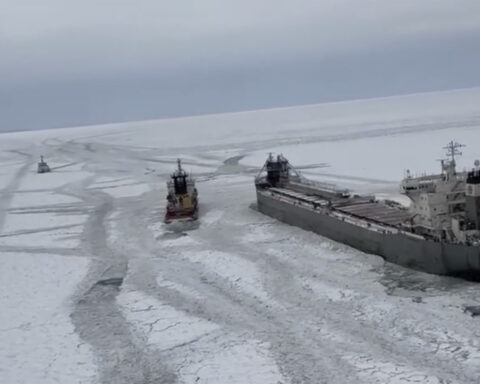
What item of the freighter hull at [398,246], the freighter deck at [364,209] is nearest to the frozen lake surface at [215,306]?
the freighter hull at [398,246]

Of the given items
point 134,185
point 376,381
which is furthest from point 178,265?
point 134,185

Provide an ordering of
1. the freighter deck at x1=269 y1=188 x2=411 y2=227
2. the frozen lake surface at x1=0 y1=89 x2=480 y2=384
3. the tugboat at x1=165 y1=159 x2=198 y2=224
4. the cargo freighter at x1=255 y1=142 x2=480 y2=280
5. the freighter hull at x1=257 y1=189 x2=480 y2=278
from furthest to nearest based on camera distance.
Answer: the tugboat at x1=165 y1=159 x2=198 y2=224 → the freighter deck at x1=269 y1=188 x2=411 y2=227 → the cargo freighter at x1=255 y1=142 x2=480 y2=280 → the freighter hull at x1=257 y1=189 x2=480 y2=278 → the frozen lake surface at x1=0 y1=89 x2=480 y2=384

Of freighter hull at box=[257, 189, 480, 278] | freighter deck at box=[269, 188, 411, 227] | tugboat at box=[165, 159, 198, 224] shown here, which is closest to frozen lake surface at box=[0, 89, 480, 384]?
freighter hull at box=[257, 189, 480, 278]

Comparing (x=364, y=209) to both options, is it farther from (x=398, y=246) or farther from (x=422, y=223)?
(x=398, y=246)

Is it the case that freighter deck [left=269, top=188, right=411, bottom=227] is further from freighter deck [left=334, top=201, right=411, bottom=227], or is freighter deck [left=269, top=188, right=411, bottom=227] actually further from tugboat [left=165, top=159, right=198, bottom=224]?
tugboat [left=165, top=159, right=198, bottom=224]

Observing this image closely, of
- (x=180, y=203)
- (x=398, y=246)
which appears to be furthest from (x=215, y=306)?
(x=180, y=203)

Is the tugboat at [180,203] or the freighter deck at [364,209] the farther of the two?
the tugboat at [180,203]

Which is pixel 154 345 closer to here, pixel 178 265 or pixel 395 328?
pixel 395 328

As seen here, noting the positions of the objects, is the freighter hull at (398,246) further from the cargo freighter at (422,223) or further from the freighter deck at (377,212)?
the freighter deck at (377,212)

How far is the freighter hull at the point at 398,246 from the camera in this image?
42.4 ft

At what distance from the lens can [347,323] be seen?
11.0 metres

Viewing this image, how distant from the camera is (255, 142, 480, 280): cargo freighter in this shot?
13.3m

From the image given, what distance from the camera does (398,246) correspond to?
14.6 meters

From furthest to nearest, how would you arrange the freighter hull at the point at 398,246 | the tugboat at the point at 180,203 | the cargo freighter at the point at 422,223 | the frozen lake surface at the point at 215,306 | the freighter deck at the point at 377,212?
the tugboat at the point at 180,203, the freighter deck at the point at 377,212, the cargo freighter at the point at 422,223, the freighter hull at the point at 398,246, the frozen lake surface at the point at 215,306
